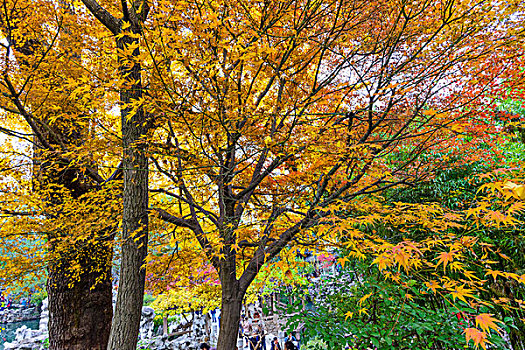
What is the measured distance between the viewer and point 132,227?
3016mm

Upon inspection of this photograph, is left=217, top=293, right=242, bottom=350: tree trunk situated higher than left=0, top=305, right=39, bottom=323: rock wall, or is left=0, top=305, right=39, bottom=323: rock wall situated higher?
left=217, top=293, right=242, bottom=350: tree trunk

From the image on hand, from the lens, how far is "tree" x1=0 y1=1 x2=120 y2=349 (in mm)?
3207

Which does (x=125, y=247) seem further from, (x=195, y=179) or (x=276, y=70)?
(x=276, y=70)

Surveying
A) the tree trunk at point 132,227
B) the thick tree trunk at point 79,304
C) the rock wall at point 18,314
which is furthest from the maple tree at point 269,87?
the rock wall at point 18,314

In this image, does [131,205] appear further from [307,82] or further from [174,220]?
[307,82]

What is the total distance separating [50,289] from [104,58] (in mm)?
3721

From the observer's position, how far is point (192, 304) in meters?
9.35

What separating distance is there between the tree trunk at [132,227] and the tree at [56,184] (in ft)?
1.50

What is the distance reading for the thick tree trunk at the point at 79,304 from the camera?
425 cm

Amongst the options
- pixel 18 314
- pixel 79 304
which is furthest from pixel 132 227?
pixel 18 314

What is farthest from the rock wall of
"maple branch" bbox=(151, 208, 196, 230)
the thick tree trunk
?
"maple branch" bbox=(151, 208, 196, 230)

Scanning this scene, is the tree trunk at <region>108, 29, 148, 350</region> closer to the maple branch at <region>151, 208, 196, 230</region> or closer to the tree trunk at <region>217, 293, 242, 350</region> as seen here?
the maple branch at <region>151, 208, 196, 230</region>

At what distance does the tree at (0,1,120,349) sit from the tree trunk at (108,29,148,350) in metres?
0.46

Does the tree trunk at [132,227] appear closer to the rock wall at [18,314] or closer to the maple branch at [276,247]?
the maple branch at [276,247]
